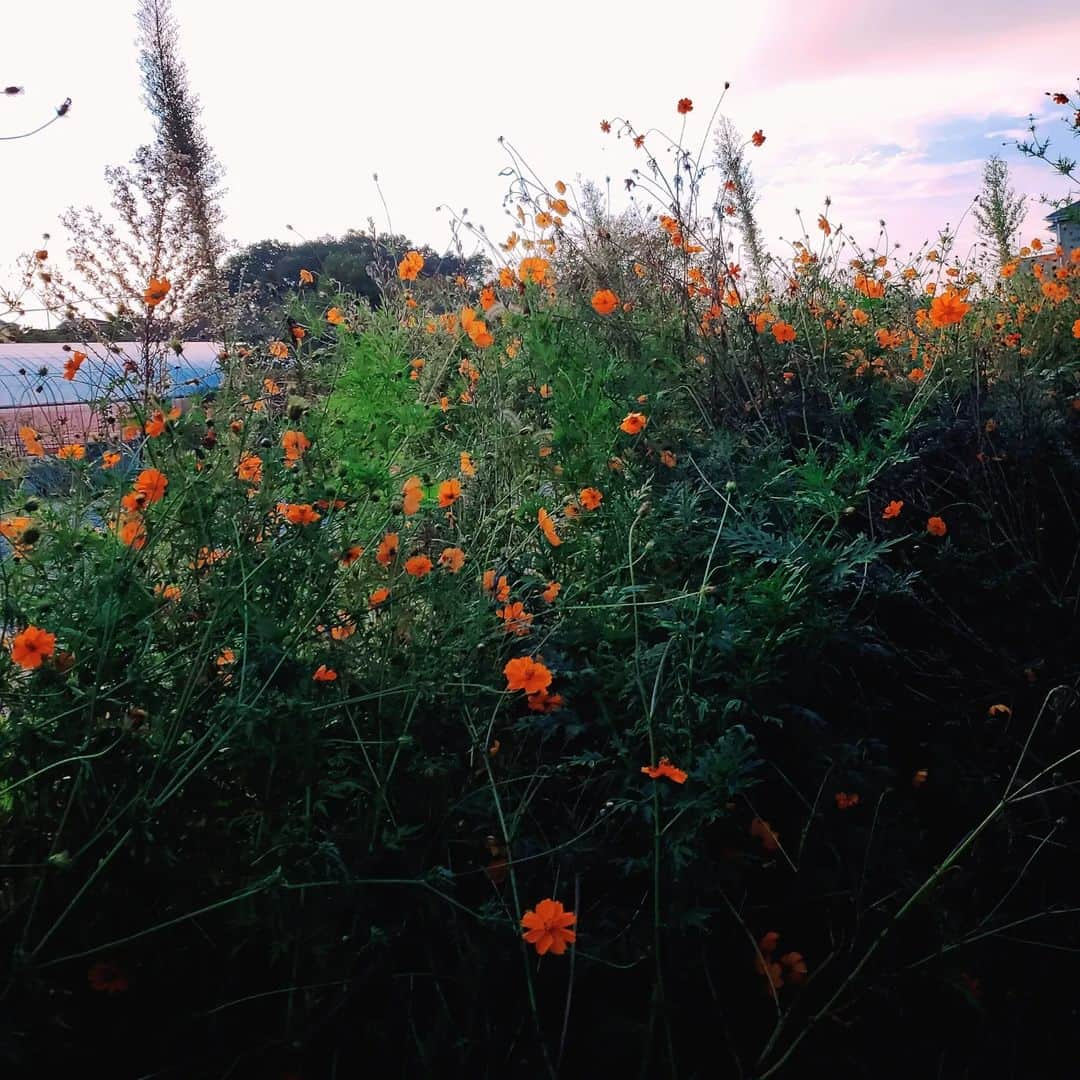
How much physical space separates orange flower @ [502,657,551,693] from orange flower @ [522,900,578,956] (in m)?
0.33

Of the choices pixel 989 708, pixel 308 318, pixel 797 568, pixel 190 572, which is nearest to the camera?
pixel 190 572

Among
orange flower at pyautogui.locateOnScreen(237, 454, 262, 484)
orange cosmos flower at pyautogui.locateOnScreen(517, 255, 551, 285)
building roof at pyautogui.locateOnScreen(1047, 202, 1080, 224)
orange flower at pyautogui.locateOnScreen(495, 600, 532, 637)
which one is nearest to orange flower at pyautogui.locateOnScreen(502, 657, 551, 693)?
orange flower at pyautogui.locateOnScreen(495, 600, 532, 637)

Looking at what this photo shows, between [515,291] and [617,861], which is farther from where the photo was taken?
[515,291]

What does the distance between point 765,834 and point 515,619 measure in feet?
2.07

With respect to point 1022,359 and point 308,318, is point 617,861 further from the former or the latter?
point 1022,359

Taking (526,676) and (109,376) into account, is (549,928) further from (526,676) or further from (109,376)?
(109,376)

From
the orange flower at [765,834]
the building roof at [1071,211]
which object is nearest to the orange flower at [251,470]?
the orange flower at [765,834]

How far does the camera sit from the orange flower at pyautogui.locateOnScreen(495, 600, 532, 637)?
1.74 meters

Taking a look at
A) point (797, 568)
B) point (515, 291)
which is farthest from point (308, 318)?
point (797, 568)

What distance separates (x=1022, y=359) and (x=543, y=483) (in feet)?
7.12

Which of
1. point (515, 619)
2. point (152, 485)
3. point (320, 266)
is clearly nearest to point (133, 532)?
point (152, 485)

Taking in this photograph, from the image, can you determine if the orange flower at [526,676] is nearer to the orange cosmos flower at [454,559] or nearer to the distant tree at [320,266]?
the orange cosmos flower at [454,559]

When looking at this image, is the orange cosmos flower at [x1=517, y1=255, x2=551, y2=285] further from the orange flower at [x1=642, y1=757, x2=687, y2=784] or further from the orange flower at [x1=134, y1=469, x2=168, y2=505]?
the orange flower at [x1=642, y1=757, x2=687, y2=784]

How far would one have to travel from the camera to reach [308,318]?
325 cm
